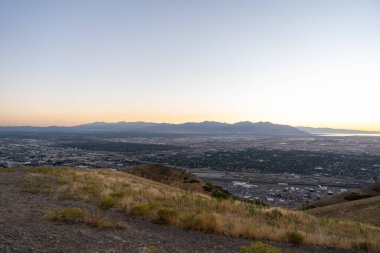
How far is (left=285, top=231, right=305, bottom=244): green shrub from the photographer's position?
1182cm

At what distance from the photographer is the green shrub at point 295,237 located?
11820 millimetres

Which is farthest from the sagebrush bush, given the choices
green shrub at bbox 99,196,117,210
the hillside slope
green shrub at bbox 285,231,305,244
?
the hillside slope

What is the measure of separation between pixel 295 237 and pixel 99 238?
6.61m

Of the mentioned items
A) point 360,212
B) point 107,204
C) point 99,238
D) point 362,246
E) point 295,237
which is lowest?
point 360,212

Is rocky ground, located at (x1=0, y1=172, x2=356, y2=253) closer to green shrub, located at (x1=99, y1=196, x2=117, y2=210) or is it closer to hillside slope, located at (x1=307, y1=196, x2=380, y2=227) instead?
green shrub, located at (x1=99, y1=196, x2=117, y2=210)

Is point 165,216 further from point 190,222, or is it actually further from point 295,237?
point 295,237

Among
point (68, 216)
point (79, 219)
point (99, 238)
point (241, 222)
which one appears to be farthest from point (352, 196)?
point (99, 238)

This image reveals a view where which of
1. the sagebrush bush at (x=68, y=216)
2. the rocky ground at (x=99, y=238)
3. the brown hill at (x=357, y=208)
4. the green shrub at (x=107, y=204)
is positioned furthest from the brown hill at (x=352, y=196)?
the sagebrush bush at (x=68, y=216)

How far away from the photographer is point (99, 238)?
10023mm

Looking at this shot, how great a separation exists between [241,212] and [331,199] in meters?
40.1

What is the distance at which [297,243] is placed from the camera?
11.8 m

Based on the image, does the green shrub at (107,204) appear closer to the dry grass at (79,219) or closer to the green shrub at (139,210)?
the green shrub at (139,210)

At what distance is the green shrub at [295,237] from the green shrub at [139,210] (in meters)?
5.69

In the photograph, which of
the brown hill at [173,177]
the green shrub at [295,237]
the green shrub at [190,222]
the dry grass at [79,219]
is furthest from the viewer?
the brown hill at [173,177]
